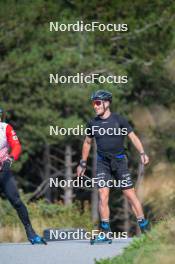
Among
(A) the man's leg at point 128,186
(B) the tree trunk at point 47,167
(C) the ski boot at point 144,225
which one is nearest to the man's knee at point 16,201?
(A) the man's leg at point 128,186

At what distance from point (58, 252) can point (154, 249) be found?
212 centimetres

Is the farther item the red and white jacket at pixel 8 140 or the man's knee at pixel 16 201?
the man's knee at pixel 16 201

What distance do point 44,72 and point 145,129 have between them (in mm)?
4658

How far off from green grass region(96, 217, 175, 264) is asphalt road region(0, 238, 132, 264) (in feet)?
1.62

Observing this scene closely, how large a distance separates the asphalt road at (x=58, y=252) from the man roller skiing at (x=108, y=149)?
429 millimetres

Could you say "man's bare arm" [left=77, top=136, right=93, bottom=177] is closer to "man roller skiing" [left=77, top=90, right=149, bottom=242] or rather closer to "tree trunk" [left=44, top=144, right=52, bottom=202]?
"man roller skiing" [left=77, top=90, right=149, bottom=242]

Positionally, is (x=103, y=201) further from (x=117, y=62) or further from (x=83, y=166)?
(x=117, y=62)

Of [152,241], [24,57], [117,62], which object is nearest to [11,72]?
[24,57]

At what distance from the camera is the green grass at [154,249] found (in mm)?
11266

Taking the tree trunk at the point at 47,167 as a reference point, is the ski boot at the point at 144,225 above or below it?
above

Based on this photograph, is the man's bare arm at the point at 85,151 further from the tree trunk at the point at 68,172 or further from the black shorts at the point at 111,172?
the tree trunk at the point at 68,172

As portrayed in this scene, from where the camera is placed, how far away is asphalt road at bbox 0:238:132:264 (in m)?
13.3

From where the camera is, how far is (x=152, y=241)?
12758mm

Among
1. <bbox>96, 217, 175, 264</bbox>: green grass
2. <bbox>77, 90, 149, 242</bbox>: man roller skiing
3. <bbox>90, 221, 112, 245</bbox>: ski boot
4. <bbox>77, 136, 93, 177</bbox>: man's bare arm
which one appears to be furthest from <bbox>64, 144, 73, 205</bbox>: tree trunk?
<bbox>96, 217, 175, 264</bbox>: green grass
